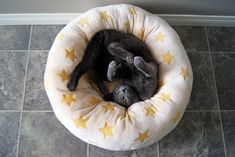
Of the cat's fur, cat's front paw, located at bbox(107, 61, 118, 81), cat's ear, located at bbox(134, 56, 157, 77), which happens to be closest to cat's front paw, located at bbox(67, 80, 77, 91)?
the cat's fur

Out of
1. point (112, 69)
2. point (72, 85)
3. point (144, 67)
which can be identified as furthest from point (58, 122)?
point (144, 67)

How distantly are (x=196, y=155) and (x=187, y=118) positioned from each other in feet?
0.59

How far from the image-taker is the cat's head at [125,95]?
3.91 ft

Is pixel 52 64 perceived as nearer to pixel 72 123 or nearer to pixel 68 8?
pixel 72 123

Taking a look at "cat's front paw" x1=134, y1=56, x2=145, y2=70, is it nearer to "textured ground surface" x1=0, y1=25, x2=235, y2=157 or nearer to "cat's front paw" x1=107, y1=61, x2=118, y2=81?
"cat's front paw" x1=107, y1=61, x2=118, y2=81

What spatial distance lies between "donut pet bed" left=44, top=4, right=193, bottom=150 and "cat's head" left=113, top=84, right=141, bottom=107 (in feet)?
0.10

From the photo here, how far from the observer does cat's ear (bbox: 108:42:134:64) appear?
3.66 ft

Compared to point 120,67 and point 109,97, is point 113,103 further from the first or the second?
point 120,67

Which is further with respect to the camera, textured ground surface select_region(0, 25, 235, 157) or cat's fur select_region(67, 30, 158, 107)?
textured ground surface select_region(0, 25, 235, 157)

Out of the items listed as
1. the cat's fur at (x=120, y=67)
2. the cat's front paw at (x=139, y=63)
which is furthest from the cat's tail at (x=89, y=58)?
the cat's front paw at (x=139, y=63)

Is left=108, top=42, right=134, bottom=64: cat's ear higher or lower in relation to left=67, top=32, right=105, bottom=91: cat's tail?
higher

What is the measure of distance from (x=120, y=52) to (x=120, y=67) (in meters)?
0.07

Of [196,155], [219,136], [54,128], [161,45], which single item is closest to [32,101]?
[54,128]

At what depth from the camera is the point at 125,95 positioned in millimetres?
1192
